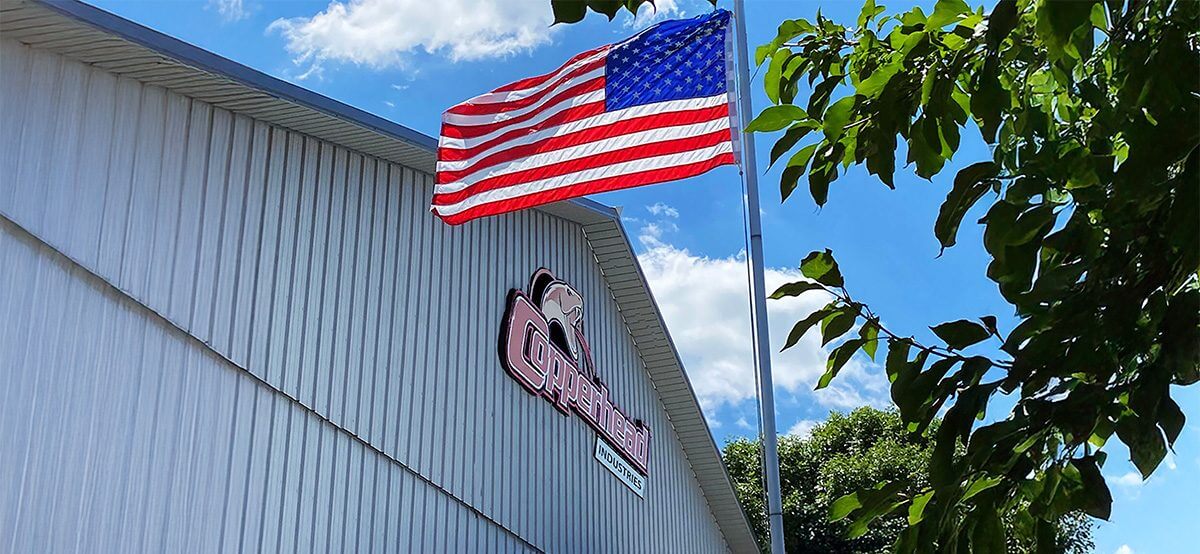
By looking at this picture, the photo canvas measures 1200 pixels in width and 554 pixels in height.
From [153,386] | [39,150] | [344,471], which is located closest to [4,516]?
[153,386]

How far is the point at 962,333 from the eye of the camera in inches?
95.1

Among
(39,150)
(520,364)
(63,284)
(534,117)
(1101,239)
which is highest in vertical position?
(534,117)

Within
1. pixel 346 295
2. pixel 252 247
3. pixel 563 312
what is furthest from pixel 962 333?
pixel 563 312

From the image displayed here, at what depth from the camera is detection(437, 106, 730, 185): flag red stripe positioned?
8.65 metres

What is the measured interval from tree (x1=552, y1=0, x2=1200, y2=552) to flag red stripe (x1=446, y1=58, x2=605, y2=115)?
20.6ft

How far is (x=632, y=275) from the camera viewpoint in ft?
46.0

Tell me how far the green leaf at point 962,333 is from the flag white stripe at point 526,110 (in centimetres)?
665

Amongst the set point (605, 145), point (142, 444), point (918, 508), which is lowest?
point (918, 508)

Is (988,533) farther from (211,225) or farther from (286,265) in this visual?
(286,265)

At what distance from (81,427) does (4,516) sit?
669 mm

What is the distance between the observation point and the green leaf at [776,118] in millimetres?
2676

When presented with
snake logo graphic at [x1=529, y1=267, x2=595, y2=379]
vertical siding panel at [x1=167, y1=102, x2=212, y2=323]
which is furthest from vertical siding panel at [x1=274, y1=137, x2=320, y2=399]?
snake logo graphic at [x1=529, y1=267, x2=595, y2=379]

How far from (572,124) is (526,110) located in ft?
1.41

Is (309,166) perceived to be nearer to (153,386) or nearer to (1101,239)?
(153,386)
